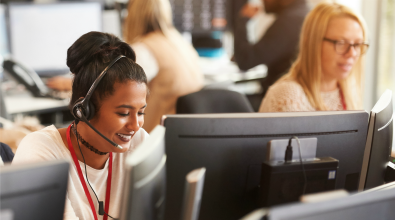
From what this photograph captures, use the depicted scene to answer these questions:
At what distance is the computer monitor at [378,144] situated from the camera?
0.92 m

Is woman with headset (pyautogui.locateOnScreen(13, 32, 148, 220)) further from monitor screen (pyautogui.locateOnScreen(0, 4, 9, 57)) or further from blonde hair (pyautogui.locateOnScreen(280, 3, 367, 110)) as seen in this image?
monitor screen (pyautogui.locateOnScreen(0, 4, 9, 57))

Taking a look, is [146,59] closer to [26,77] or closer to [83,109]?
[26,77]

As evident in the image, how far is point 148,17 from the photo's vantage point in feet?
7.16

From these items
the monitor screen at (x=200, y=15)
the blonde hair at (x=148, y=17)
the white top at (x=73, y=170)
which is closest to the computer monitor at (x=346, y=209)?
→ the white top at (x=73, y=170)

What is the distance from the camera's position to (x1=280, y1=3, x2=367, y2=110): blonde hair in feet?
→ 5.09

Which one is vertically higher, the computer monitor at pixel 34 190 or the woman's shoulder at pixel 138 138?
the computer monitor at pixel 34 190

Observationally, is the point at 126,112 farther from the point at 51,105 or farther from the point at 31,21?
the point at 31,21

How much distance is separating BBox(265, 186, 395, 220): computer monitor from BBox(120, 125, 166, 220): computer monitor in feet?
0.63

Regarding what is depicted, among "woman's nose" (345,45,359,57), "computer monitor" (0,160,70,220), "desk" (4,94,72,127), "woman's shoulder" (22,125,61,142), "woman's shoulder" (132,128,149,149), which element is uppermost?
"woman's nose" (345,45,359,57)

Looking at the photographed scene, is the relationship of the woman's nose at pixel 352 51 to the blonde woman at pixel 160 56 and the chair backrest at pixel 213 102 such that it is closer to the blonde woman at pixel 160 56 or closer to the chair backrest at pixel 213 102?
the chair backrest at pixel 213 102

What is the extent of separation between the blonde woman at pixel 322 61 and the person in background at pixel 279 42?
850 millimetres

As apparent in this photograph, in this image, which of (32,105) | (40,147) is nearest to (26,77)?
(32,105)

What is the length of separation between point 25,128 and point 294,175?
136 centimetres

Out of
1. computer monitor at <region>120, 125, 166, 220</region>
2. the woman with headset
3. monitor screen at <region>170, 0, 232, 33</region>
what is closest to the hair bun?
the woman with headset
